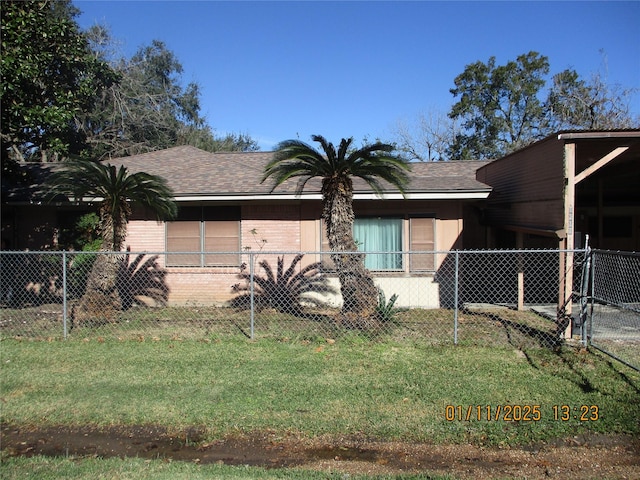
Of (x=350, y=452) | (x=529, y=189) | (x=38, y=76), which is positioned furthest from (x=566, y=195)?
(x=38, y=76)

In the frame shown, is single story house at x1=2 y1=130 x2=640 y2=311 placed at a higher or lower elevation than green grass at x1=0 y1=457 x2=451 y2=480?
higher

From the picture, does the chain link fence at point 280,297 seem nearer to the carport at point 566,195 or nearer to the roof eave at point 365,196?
the carport at point 566,195

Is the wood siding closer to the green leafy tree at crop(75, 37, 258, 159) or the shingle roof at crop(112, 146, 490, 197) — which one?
the shingle roof at crop(112, 146, 490, 197)

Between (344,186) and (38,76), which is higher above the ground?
(38,76)

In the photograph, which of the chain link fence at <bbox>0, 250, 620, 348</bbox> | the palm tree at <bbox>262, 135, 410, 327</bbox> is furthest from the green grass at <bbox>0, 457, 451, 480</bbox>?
the palm tree at <bbox>262, 135, 410, 327</bbox>

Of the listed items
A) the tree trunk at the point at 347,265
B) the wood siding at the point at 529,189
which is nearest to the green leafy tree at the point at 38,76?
the tree trunk at the point at 347,265

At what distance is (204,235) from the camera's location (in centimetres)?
1178

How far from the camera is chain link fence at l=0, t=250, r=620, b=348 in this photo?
8.36 metres

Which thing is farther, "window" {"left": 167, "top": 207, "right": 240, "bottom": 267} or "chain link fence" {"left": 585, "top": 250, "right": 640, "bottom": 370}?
"window" {"left": 167, "top": 207, "right": 240, "bottom": 267}

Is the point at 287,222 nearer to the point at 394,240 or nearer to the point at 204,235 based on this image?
the point at 204,235

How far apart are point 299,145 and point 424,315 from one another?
4266 mm
